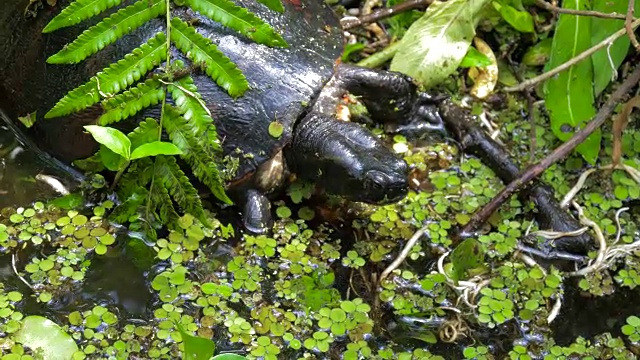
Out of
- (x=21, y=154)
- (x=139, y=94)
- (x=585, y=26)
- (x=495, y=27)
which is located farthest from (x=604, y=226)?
(x=21, y=154)

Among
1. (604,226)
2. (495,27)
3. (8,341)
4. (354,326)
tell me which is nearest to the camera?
(8,341)

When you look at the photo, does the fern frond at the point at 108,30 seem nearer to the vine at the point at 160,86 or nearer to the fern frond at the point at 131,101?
the vine at the point at 160,86

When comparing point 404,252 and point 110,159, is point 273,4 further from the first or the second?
point 404,252

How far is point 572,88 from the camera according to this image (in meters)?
3.36

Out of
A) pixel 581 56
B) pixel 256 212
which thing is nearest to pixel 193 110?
pixel 256 212

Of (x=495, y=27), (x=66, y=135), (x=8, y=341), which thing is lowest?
(x=8, y=341)

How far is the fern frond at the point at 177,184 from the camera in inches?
108

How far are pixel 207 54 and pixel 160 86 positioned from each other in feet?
0.65

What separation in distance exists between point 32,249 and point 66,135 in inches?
18.4

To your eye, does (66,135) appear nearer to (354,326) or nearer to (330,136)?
(330,136)

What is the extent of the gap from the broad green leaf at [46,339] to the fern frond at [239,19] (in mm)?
1179

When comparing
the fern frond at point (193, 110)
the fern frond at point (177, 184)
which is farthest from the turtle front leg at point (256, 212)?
the fern frond at point (193, 110)

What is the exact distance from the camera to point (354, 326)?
272 centimetres

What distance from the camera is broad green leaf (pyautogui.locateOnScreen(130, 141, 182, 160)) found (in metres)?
2.56
